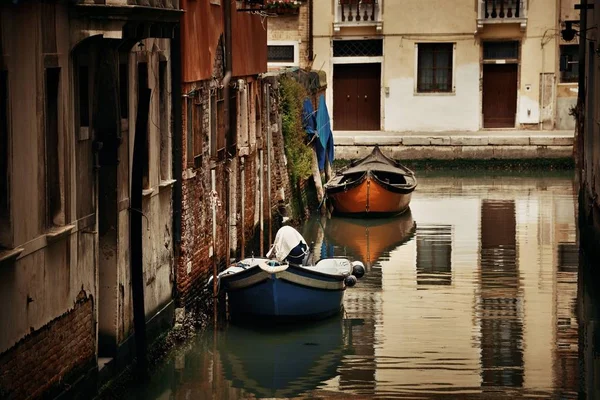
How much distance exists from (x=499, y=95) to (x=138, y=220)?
25822mm

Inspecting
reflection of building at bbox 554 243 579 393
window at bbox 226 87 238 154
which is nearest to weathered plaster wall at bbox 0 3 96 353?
reflection of building at bbox 554 243 579 393

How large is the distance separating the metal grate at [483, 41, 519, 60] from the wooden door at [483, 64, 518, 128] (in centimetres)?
22

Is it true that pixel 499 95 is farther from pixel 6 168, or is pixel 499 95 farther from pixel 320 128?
pixel 6 168

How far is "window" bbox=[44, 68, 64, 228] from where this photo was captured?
10055 millimetres

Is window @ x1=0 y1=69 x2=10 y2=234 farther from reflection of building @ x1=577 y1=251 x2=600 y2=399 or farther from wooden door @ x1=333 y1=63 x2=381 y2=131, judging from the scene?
wooden door @ x1=333 y1=63 x2=381 y2=131

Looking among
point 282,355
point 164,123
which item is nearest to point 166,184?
point 164,123

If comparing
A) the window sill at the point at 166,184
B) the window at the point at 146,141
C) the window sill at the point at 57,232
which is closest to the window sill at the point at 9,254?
the window sill at the point at 57,232

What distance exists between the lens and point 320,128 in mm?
26547

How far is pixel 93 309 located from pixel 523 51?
26293mm

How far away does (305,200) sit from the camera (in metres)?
25.7

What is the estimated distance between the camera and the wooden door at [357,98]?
121ft

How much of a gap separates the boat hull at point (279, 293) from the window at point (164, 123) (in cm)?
155

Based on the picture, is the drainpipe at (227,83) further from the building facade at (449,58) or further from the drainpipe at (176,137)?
the building facade at (449,58)

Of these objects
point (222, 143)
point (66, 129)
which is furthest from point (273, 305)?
point (66, 129)
